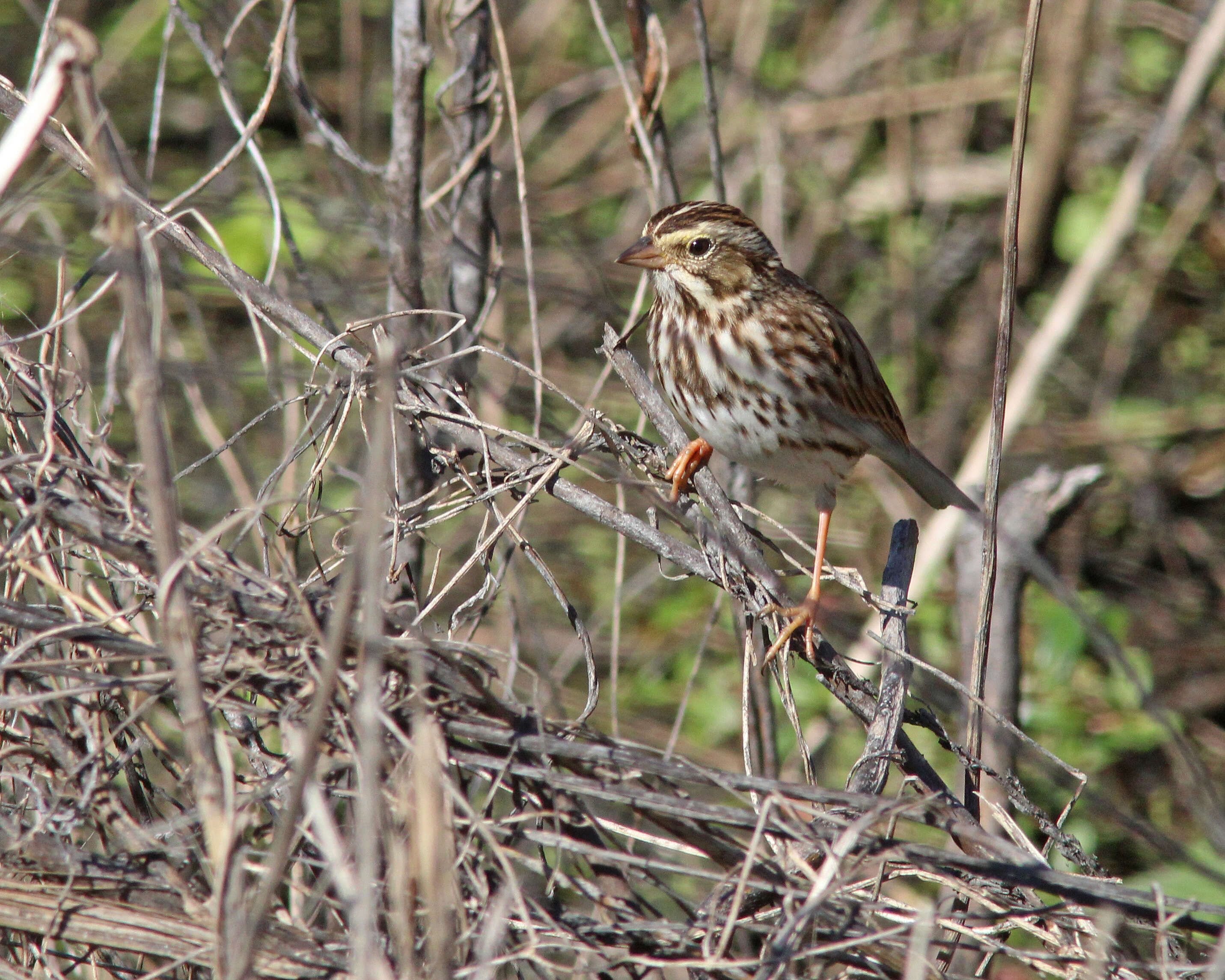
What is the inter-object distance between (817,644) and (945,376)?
3.96 m

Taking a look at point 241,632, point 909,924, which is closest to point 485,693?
point 241,632

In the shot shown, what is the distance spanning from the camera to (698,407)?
311 centimetres

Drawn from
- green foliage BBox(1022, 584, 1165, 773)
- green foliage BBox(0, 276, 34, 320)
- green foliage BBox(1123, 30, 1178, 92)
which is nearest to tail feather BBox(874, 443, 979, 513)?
green foliage BBox(1022, 584, 1165, 773)

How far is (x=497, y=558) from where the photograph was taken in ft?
13.6

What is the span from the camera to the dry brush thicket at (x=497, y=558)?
71.2 inches

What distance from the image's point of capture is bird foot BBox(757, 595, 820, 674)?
2236 mm

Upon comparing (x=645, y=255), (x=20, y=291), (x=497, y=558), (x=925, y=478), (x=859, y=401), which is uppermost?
(x=645, y=255)

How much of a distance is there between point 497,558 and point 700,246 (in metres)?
1.41

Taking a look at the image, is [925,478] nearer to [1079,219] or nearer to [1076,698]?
[1076,698]

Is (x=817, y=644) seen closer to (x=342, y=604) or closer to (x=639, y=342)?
(x=342, y=604)

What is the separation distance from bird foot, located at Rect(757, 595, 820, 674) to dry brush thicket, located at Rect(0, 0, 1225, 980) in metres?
0.04

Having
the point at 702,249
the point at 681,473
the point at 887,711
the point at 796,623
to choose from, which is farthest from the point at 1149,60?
the point at 887,711

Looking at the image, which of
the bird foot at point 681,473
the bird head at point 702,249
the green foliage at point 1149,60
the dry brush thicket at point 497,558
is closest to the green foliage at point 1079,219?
the dry brush thicket at point 497,558

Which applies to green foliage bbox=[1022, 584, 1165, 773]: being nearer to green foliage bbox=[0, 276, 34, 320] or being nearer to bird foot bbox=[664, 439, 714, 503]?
bird foot bbox=[664, 439, 714, 503]
